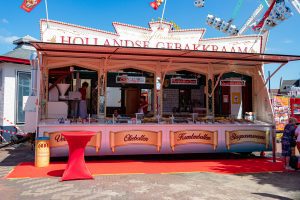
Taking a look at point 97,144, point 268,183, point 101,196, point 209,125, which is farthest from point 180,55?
point 101,196

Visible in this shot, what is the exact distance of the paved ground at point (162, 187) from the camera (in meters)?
5.75

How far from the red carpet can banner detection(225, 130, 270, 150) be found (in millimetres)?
809

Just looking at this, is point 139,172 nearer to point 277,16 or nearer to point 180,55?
point 180,55

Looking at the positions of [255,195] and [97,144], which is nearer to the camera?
[255,195]

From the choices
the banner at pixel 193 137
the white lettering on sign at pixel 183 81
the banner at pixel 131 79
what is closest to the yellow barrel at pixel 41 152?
the banner at pixel 193 137

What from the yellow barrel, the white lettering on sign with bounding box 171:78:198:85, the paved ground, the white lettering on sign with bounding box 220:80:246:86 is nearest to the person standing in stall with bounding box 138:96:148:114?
the white lettering on sign with bounding box 171:78:198:85

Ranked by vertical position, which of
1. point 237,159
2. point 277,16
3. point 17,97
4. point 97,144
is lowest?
point 237,159

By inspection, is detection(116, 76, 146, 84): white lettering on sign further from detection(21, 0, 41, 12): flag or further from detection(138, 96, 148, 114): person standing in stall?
detection(21, 0, 41, 12): flag

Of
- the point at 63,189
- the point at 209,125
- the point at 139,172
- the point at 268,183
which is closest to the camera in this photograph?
the point at 63,189

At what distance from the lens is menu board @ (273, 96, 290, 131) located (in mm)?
16047

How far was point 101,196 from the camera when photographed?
18.5 feet

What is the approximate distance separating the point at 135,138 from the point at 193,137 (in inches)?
78.4

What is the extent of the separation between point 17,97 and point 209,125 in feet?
30.2

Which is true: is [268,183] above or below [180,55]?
below
